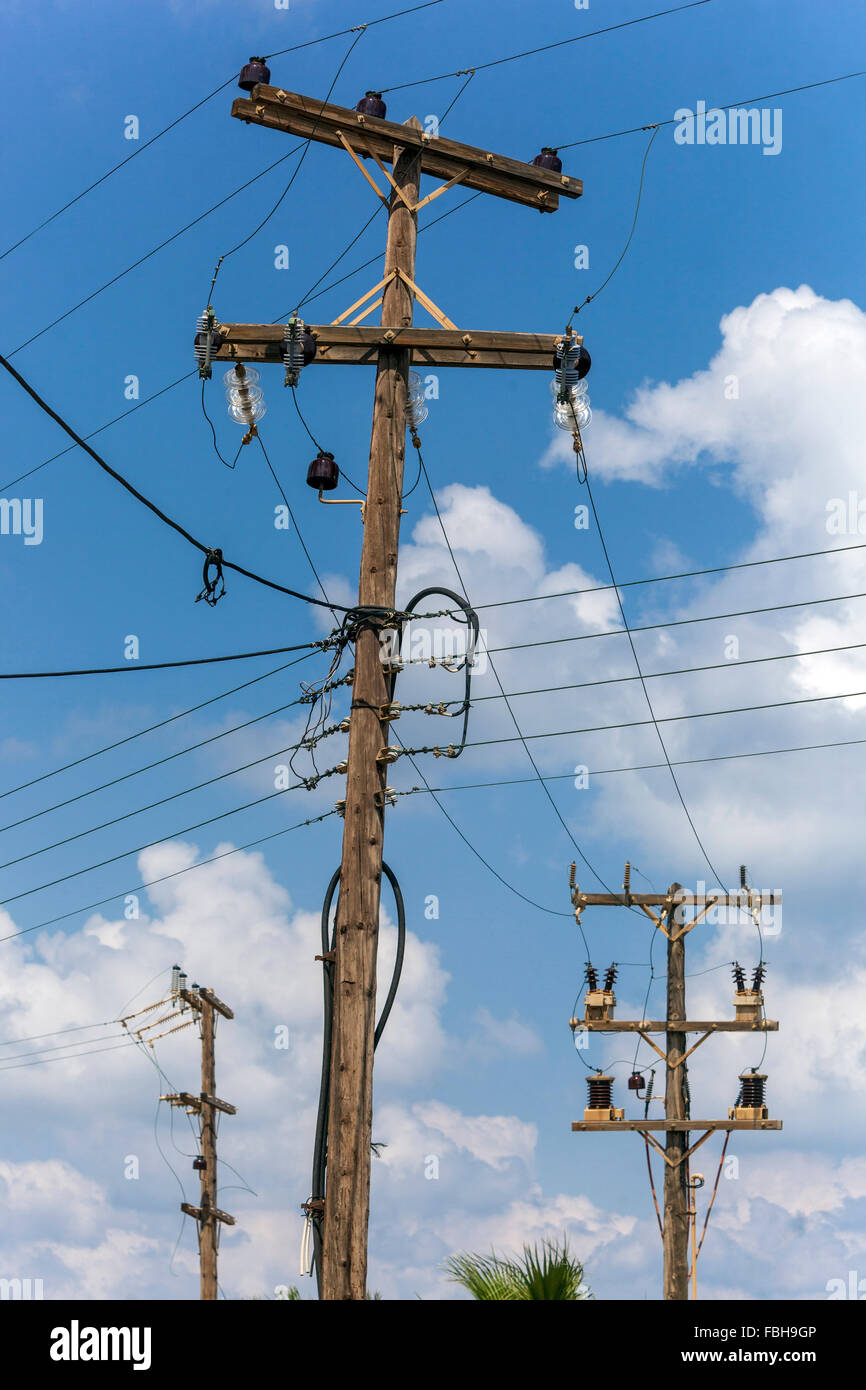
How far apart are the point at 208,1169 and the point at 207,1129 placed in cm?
70

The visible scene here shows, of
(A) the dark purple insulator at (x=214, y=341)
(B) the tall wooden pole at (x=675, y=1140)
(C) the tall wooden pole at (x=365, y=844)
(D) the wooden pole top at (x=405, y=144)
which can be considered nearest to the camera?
(C) the tall wooden pole at (x=365, y=844)

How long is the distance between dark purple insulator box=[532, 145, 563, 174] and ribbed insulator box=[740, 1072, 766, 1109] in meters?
13.3

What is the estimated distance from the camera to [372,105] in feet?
44.7

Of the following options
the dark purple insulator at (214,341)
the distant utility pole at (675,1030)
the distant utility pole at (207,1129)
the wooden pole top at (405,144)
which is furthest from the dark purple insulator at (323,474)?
the distant utility pole at (207,1129)

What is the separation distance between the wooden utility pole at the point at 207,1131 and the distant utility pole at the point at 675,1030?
8578 millimetres

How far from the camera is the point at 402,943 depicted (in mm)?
11445

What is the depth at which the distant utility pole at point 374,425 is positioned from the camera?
10820 millimetres

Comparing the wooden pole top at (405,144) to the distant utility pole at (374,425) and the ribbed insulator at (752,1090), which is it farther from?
the ribbed insulator at (752,1090)

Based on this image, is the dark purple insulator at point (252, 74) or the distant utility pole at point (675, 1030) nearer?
the dark purple insulator at point (252, 74)

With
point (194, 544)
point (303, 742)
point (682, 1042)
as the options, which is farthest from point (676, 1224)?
point (194, 544)

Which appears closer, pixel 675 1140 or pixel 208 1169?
pixel 675 1140

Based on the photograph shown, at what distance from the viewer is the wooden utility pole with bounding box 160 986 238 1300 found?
26.8 meters

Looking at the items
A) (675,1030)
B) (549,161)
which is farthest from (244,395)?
(675,1030)

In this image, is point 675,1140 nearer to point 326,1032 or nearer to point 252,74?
point 326,1032
